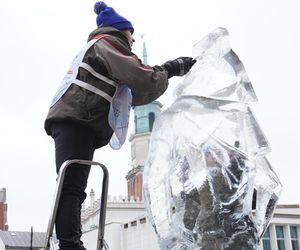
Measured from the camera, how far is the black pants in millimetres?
2475

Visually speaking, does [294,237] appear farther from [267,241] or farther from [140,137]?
[140,137]

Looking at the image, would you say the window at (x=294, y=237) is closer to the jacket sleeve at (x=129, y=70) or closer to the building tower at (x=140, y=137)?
the building tower at (x=140, y=137)

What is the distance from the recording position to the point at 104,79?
2.68m

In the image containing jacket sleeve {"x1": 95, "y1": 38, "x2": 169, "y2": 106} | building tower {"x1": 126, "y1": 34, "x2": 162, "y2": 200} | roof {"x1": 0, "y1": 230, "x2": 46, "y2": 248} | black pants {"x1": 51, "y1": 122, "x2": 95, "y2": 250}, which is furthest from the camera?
building tower {"x1": 126, "y1": 34, "x2": 162, "y2": 200}

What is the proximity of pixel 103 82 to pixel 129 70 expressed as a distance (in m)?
0.17

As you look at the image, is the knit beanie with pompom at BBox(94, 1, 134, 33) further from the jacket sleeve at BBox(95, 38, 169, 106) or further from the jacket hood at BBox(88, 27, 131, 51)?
the jacket sleeve at BBox(95, 38, 169, 106)

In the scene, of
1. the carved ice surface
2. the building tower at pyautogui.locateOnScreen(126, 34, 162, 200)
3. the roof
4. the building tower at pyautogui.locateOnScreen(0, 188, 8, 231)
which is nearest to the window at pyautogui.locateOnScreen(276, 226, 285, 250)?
the roof

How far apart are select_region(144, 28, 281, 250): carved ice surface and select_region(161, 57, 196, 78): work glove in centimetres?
16

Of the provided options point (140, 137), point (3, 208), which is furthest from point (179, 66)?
point (3, 208)

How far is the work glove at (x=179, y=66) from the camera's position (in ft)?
9.39

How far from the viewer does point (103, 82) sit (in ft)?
8.79

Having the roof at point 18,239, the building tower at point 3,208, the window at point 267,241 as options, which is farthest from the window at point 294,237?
the building tower at point 3,208

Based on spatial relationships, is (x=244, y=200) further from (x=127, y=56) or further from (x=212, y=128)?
(x=127, y=56)

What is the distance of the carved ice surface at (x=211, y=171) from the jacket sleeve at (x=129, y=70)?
33cm
